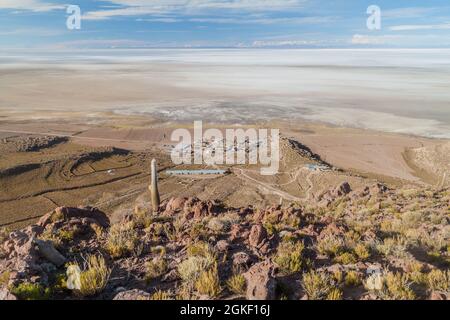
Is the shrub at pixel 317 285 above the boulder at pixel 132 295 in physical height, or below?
below

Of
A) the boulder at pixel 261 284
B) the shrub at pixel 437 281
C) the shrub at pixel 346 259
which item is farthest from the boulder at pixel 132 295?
the shrub at pixel 437 281

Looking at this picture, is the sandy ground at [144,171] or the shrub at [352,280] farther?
the sandy ground at [144,171]

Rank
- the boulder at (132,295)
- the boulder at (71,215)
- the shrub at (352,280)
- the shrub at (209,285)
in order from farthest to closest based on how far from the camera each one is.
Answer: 1. the boulder at (71,215)
2. the shrub at (352,280)
3. the shrub at (209,285)
4. the boulder at (132,295)

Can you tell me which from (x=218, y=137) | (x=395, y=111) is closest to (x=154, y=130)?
(x=218, y=137)

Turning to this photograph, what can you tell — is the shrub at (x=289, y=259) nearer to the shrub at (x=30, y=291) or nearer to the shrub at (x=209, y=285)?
the shrub at (x=209, y=285)

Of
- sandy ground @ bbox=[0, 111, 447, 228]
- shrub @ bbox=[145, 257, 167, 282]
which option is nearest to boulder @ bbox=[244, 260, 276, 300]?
shrub @ bbox=[145, 257, 167, 282]
